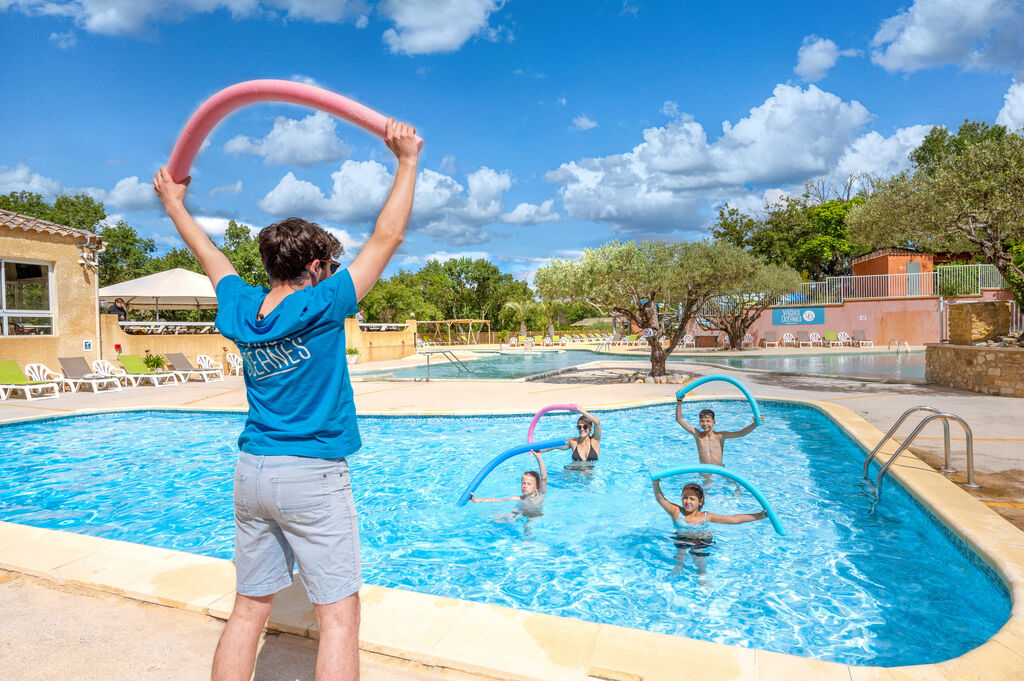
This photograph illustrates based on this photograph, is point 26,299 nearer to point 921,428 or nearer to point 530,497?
point 530,497

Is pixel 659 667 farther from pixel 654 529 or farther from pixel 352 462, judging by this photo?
pixel 352 462

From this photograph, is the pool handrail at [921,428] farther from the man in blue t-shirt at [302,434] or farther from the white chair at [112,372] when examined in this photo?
the white chair at [112,372]

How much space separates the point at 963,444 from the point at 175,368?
1932cm

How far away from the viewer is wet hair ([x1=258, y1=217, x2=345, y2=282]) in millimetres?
1887

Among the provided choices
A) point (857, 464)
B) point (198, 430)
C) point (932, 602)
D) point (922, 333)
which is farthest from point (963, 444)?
point (922, 333)

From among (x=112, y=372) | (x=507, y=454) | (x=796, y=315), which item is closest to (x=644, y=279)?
(x=507, y=454)

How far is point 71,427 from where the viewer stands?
11.2 metres

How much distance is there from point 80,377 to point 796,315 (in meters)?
33.0

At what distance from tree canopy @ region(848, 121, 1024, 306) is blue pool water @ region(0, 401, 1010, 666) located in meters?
6.02

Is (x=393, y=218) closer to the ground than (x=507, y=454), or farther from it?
farther from it

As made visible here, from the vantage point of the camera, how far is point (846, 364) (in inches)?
855

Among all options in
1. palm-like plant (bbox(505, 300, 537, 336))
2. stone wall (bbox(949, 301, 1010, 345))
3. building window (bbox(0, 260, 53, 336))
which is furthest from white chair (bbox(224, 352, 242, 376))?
palm-like plant (bbox(505, 300, 537, 336))

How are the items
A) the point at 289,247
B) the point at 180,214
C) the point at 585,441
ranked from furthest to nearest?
the point at 585,441 < the point at 180,214 < the point at 289,247

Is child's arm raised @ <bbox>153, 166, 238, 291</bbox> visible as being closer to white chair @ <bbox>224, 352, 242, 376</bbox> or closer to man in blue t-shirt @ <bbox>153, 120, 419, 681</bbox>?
man in blue t-shirt @ <bbox>153, 120, 419, 681</bbox>
